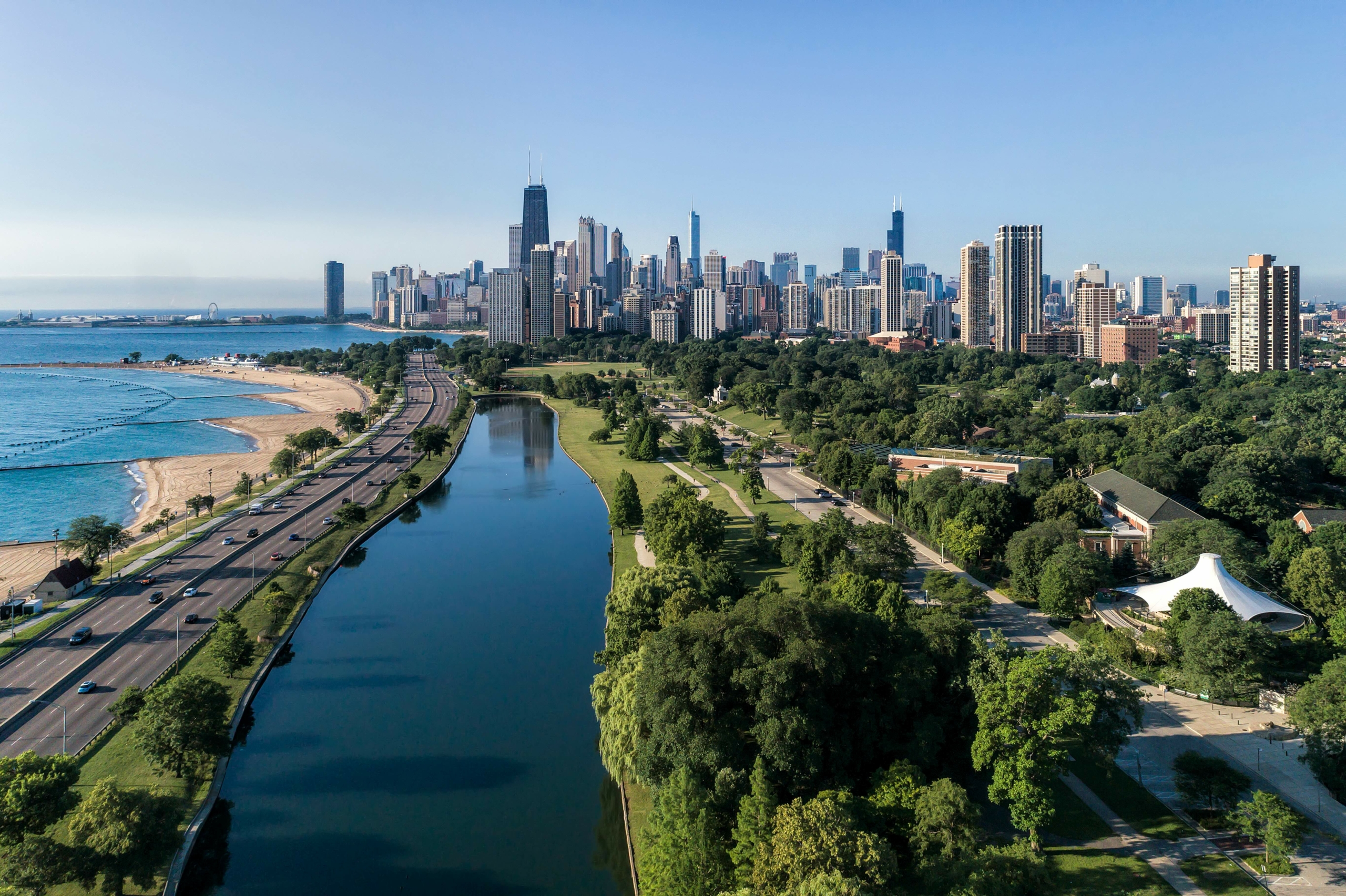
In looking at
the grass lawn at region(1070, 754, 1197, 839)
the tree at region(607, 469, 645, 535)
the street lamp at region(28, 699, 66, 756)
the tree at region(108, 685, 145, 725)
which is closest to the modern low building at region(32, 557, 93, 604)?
the street lamp at region(28, 699, 66, 756)

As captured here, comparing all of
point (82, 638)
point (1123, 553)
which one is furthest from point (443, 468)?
point (1123, 553)

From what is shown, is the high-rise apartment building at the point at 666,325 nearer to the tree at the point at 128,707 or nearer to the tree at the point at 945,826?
the tree at the point at 128,707

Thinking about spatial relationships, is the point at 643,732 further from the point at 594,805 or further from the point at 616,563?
the point at 616,563

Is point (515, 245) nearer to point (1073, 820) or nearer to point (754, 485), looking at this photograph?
point (754, 485)

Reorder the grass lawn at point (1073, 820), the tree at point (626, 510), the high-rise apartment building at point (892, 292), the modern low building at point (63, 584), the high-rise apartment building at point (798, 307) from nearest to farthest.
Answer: the grass lawn at point (1073, 820) → the modern low building at point (63, 584) → the tree at point (626, 510) → the high-rise apartment building at point (892, 292) → the high-rise apartment building at point (798, 307)

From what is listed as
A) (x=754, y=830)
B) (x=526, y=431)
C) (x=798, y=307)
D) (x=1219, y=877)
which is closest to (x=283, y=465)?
(x=526, y=431)

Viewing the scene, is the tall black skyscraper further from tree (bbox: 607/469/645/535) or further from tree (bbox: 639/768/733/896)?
tree (bbox: 639/768/733/896)

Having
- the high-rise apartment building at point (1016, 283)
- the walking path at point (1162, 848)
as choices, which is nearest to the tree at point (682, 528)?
the walking path at point (1162, 848)
